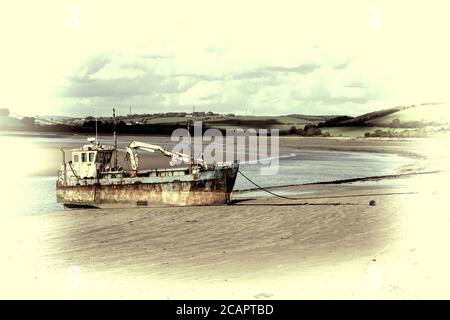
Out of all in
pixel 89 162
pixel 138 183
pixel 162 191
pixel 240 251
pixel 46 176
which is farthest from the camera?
pixel 46 176

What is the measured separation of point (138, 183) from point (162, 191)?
148 cm

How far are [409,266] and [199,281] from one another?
15.3 feet

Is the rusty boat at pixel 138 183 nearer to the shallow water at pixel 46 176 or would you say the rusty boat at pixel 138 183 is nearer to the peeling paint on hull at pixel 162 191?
the peeling paint on hull at pixel 162 191

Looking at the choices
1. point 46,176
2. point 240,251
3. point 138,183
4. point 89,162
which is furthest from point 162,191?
point 46,176

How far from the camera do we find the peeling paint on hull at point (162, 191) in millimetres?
28438

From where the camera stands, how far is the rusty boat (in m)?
28.5

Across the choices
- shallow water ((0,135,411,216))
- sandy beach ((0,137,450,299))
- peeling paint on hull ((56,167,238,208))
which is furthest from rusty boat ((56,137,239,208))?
shallow water ((0,135,411,216))

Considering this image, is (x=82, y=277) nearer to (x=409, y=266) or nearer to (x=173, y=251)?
(x=173, y=251)

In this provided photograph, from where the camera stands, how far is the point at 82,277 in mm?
13727

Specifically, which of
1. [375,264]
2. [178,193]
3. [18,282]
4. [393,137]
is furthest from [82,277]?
[393,137]

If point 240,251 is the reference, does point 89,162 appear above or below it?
above

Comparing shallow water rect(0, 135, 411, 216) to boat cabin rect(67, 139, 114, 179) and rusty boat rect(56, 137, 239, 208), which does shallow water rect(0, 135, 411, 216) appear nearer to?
rusty boat rect(56, 137, 239, 208)

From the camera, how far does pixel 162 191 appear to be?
28.7 m

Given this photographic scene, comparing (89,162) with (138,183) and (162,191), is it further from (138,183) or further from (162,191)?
(162,191)
